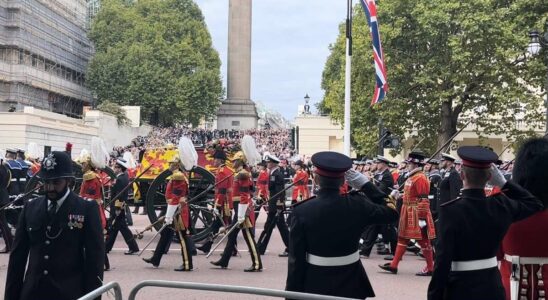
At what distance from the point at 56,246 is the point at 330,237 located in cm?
179

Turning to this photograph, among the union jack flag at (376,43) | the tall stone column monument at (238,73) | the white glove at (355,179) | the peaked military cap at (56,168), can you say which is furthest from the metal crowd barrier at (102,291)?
the tall stone column monument at (238,73)

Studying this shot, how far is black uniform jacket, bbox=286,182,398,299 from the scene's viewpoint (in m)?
4.74

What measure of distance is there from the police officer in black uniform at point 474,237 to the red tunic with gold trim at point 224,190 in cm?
922

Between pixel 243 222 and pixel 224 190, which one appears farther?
pixel 224 190

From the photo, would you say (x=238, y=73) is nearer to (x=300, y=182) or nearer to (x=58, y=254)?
(x=300, y=182)

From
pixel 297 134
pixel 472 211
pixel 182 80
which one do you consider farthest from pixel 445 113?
pixel 182 80

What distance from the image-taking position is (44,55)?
58.2m

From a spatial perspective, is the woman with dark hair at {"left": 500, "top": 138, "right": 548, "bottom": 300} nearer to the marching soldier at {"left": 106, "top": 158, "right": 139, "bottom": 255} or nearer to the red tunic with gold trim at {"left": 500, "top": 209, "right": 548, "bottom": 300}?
the red tunic with gold trim at {"left": 500, "top": 209, "right": 548, "bottom": 300}

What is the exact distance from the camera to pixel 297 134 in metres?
50.7

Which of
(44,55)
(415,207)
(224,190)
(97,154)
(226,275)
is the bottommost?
(226,275)

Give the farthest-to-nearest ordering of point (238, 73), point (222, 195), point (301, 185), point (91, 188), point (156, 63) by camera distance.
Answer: point (156, 63) → point (238, 73) → point (301, 185) → point (222, 195) → point (91, 188)

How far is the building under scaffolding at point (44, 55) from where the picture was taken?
52562mm

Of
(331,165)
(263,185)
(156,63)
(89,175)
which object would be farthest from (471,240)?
(156,63)

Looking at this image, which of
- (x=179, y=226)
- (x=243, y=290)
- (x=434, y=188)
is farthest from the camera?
(x=434, y=188)
